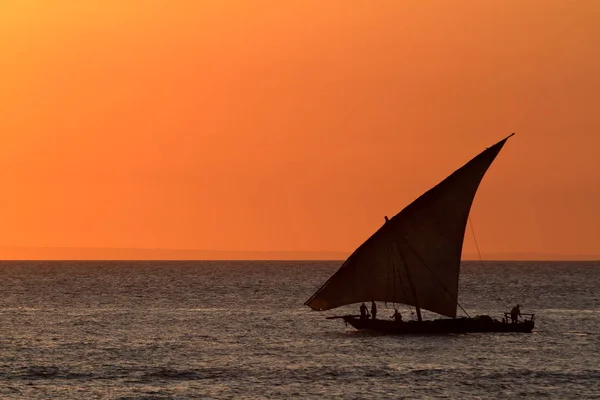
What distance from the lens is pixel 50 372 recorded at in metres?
71.4

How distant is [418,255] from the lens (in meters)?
85.6

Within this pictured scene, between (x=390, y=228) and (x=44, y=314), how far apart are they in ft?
156

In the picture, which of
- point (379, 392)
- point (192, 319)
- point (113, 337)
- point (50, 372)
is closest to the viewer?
point (379, 392)

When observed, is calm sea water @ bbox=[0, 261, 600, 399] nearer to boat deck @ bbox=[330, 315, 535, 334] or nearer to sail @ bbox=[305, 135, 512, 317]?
boat deck @ bbox=[330, 315, 535, 334]

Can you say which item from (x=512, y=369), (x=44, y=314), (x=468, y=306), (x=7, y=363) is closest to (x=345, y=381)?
(x=512, y=369)

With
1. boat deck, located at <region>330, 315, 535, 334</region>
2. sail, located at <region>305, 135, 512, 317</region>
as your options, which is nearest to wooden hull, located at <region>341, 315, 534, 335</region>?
boat deck, located at <region>330, 315, 535, 334</region>

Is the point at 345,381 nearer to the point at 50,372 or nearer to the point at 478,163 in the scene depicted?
the point at 50,372

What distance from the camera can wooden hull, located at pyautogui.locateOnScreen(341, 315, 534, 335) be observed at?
87.2 metres

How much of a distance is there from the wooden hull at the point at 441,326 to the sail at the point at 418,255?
1192 millimetres

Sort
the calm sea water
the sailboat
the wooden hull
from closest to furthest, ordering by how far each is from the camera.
Result: the calm sea water, the sailboat, the wooden hull

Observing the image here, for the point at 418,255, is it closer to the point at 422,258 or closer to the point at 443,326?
the point at 422,258

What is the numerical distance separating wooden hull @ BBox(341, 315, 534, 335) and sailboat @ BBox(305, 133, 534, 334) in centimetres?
7

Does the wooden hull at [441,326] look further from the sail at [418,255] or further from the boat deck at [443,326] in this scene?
the sail at [418,255]

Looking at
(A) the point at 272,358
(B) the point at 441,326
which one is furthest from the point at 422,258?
(A) the point at 272,358
